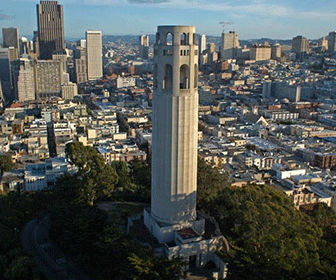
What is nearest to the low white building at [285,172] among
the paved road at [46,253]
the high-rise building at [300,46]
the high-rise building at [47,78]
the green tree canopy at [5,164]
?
the paved road at [46,253]

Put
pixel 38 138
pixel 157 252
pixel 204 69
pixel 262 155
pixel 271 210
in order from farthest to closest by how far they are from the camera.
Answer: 1. pixel 204 69
2. pixel 38 138
3. pixel 262 155
4. pixel 271 210
5. pixel 157 252

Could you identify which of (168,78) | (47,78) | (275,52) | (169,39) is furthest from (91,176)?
(275,52)

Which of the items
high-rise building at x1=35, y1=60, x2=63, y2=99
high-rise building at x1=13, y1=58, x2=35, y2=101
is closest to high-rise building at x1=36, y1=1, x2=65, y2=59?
high-rise building at x1=35, y1=60, x2=63, y2=99

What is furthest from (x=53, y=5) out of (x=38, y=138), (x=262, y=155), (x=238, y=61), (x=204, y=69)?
(x=262, y=155)

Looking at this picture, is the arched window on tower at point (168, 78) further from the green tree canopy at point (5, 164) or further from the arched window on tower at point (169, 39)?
the green tree canopy at point (5, 164)

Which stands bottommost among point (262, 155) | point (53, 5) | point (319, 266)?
point (262, 155)

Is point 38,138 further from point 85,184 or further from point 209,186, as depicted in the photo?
point 209,186
